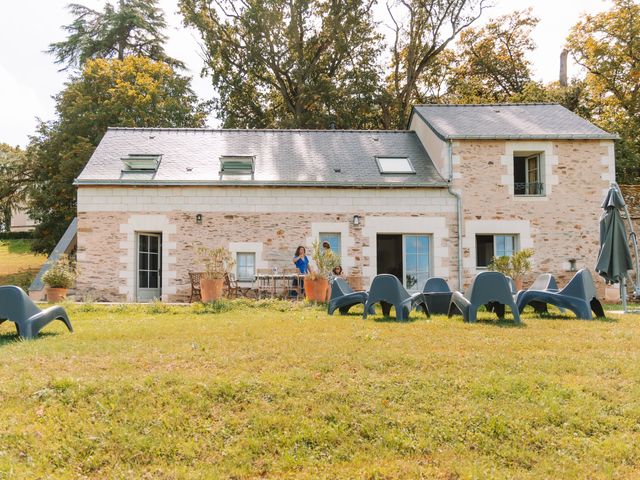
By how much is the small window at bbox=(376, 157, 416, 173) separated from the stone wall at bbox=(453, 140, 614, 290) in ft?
4.37

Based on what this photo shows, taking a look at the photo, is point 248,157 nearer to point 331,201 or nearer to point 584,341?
point 331,201

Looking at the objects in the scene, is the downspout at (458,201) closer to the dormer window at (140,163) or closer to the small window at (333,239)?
the small window at (333,239)

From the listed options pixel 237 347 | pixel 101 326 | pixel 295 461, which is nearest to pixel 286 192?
pixel 101 326

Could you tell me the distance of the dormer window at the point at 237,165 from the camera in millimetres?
14477

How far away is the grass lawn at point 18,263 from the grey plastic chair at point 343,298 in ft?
48.2

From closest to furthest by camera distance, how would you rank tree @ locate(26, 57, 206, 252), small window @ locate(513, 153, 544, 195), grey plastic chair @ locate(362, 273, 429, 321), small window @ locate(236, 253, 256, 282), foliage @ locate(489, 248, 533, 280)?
grey plastic chair @ locate(362, 273, 429, 321)
foliage @ locate(489, 248, 533, 280)
small window @ locate(236, 253, 256, 282)
small window @ locate(513, 153, 544, 195)
tree @ locate(26, 57, 206, 252)

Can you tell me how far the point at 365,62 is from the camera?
2467 centimetres

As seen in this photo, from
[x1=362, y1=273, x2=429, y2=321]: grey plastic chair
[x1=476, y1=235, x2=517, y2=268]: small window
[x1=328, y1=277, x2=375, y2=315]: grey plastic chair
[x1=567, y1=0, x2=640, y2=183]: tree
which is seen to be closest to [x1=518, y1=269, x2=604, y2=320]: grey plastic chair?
[x1=362, y1=273, x2=429, y2=321]: grey plastic chair

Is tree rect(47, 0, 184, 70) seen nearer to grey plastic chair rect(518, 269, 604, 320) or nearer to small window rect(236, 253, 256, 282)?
small window rect(236, 253, 256, 282)

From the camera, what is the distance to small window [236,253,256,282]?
1392 centimetres

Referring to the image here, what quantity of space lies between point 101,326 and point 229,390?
4007mm

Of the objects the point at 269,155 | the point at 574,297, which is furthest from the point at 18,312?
the point at 269,155

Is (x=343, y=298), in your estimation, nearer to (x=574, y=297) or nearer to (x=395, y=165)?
(x=574, y=297)

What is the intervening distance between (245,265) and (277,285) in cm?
107
